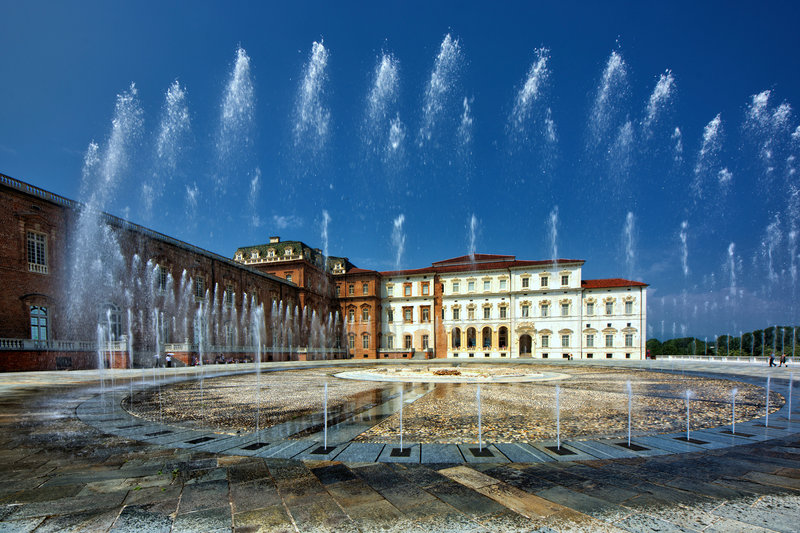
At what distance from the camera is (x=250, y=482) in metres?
3.99

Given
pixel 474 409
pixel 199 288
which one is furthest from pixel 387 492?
pixel 199 288

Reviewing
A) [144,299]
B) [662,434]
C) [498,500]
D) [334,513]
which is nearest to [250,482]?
[334,513]

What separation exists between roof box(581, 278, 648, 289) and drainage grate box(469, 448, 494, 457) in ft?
164

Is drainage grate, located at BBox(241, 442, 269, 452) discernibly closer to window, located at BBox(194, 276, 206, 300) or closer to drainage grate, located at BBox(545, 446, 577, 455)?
drainage grate, located at BBox(545, 446, 577, 455)

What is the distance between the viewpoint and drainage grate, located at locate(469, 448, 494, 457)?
16.1ft

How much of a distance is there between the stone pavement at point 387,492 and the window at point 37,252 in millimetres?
23704

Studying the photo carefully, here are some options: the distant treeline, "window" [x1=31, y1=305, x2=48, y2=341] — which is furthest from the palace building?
the distant treeline

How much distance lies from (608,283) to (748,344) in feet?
171

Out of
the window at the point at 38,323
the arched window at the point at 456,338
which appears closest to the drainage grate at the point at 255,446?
the window at the point at 38,323

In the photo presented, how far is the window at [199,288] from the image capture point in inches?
1303

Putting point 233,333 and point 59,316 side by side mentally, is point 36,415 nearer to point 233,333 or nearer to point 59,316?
point 59,316

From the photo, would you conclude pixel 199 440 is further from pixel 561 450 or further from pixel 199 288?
pixel 199 288

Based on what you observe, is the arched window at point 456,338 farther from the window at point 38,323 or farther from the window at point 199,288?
the window at point 38,323

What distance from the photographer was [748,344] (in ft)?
247
